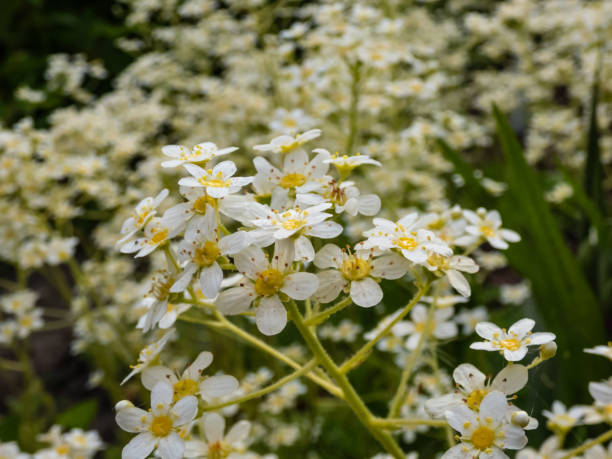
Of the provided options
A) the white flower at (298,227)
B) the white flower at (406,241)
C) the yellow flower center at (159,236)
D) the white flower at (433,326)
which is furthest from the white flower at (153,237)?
the white flower at (433,326)

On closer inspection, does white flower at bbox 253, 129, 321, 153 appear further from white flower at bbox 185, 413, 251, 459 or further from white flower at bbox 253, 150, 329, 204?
white flower at bbox 185, 413, 251, 459

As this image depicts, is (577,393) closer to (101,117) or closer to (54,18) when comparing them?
(101,117)

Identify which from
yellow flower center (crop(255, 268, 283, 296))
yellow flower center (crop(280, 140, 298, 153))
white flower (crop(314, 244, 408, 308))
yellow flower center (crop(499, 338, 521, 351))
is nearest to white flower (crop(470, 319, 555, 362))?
yellow flower center (crop(499, 338, 521, 351))

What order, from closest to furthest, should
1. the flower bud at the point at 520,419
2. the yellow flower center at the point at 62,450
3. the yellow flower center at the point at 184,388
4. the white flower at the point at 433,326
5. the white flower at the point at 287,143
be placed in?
the flower bud at the point at 520,419 → the yellow flower center at the point at 184,388 → the white flower at the point at 287,143 → the white flower at the point at 433,326 → the yellow flower center at the point at 62,450

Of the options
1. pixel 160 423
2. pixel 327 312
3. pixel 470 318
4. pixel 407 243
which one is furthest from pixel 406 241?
pixel 470 318

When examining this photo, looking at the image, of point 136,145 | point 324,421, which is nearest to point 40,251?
point 136,145

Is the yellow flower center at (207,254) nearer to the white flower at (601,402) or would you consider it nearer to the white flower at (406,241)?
the white flower at (406,241)
